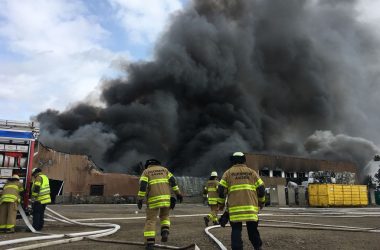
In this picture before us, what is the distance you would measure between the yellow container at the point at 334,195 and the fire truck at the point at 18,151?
18.1 m

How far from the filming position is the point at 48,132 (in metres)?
39.7

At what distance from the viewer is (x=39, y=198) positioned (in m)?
7.52

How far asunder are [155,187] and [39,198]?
3.23 metres

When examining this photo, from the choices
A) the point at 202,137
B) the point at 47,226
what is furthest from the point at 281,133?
the point at 47,226

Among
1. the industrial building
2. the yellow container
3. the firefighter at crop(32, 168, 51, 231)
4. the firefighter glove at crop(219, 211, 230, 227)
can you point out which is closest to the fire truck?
the firefighter at crop(32, 168, 51, 231)

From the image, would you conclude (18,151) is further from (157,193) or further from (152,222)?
(152,222)

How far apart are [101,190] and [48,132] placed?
16.1m

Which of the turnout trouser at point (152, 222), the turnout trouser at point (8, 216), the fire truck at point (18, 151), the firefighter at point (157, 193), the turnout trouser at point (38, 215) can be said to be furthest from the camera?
the fire truck at point (18, 151)

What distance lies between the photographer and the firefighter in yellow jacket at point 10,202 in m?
7.19

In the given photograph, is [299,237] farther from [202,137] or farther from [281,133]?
[281,133]

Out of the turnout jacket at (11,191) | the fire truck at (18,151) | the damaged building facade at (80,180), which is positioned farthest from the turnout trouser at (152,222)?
the damaged building facade at (80,180)

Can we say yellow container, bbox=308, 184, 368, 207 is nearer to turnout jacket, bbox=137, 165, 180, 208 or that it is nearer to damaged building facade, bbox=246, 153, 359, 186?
damaged building facade, bbox=246, 153, 359, 186

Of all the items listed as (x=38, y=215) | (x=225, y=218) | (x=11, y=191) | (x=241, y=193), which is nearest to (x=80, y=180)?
(x=11, y=191)

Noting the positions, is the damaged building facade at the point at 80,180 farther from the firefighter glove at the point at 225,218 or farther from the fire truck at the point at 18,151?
the firefighter glove at the point at 225,218
